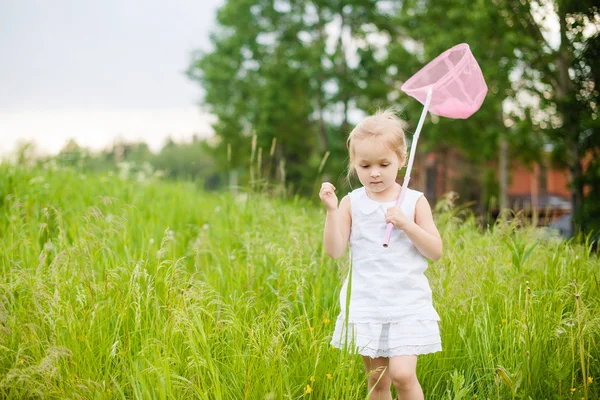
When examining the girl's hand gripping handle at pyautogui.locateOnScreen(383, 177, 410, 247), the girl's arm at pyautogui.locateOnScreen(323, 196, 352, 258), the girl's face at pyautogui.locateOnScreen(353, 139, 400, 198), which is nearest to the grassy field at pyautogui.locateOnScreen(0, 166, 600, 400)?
the girl's arm at pyautogui.locateOnScreen(323, 196, 352, 258)

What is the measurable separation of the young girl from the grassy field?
0.17 meters

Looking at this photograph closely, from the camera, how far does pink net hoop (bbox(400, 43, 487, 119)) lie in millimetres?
3020

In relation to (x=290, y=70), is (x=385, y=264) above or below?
below

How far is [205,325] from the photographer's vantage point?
297 centimetres

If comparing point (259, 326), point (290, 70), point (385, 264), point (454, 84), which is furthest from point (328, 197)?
point (290, 70)

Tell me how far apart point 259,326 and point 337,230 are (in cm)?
61

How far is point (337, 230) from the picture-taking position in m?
2.64

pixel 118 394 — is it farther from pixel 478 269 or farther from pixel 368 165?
pixel 478 269

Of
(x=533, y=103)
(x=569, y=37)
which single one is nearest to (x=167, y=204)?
(x=569, y=37)

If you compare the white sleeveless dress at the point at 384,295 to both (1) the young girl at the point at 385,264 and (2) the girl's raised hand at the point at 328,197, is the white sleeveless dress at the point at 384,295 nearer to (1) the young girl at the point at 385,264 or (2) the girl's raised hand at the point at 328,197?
(1) the young girl at the point at 385,264

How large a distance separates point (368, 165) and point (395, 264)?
0.46 meters

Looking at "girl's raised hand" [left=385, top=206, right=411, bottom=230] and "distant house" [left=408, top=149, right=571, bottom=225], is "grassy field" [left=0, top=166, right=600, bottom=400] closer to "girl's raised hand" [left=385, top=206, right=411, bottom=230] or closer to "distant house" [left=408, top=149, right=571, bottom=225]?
"girl's raised hand" [left=385, top=206, right=411, bottom=230]

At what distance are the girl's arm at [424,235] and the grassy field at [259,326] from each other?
50 cm

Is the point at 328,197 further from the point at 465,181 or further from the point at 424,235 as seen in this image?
the point at 465,181
